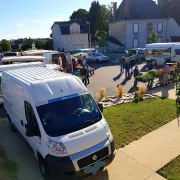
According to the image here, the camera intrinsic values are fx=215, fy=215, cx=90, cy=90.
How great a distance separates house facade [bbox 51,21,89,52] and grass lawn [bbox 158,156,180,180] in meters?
45.4

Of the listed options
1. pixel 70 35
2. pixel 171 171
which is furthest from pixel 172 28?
pixel 171 171

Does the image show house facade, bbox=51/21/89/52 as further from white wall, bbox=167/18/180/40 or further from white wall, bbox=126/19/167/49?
white wall, bbox=167/18/180/40

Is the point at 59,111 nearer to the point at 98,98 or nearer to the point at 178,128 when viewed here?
the point at 178,128

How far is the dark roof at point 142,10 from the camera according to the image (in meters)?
41.4

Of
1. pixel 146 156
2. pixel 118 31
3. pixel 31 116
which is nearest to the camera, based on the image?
pixel 31 116

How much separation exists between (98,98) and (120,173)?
22.0 feet

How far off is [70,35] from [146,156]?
1788 inches

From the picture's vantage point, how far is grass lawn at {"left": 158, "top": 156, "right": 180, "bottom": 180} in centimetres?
532

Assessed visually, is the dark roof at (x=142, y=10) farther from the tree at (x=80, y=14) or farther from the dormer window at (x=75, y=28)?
the tree at (x=80, y=14)

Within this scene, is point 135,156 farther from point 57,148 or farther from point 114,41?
point 114,41

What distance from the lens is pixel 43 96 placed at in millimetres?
5398

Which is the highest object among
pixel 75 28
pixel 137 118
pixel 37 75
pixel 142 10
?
pixel 142 10

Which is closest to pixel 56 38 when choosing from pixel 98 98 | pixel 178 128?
pixel 98 98

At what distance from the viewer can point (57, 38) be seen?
51.0 m
